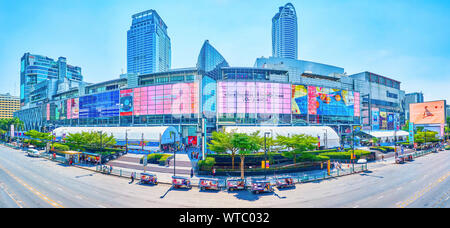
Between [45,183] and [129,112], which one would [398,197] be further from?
[129,112]

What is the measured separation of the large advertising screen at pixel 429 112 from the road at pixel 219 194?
85828 millimetres

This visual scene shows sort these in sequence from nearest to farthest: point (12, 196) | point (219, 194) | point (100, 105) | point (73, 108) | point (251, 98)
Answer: point (12, 196) → point (219, 194) → point (251, 98) → point (100, 105) → point (73, 108)

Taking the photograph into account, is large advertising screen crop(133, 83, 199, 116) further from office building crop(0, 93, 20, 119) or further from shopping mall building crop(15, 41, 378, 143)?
office building crop(0, 93, 20, 119)

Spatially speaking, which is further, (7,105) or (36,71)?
(7,105)

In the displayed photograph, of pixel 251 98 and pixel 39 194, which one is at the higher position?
pixel 251 98

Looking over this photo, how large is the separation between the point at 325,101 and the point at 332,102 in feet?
12.3

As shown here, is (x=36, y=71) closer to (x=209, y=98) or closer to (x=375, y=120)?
(x=209, y=98)

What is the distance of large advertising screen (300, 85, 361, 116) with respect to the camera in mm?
61812

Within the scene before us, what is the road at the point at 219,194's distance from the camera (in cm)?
1773

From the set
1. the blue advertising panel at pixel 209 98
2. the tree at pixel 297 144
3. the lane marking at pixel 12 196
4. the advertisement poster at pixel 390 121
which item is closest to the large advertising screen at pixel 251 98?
the blue advertising panel at pixel 209 98

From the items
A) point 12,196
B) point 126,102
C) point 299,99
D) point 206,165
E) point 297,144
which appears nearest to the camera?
point 12,196

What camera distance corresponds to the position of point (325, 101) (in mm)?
66125

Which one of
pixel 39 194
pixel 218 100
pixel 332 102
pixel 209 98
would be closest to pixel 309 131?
pixel 332 102

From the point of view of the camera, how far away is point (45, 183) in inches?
946
